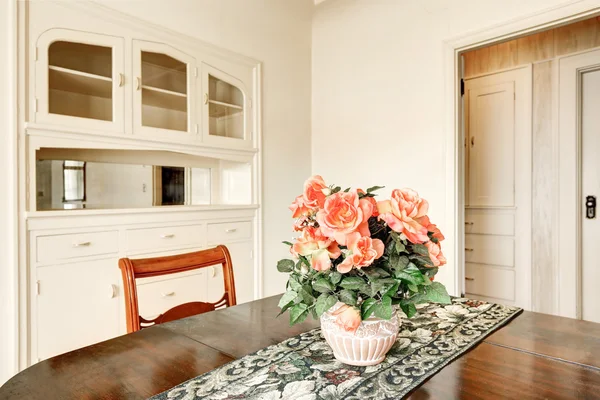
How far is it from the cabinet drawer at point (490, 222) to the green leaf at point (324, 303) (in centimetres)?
302

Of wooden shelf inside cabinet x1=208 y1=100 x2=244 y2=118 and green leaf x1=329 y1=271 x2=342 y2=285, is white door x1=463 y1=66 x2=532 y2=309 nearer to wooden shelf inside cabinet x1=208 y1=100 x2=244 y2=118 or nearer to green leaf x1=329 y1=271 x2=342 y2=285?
wooden shelf inside cabinet x1=208 y1=100 x2=244 y2=118

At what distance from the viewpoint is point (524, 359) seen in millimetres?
884

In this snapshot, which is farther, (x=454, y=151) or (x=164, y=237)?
(x=454, y=151)

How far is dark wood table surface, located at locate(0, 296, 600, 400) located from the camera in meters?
0.74

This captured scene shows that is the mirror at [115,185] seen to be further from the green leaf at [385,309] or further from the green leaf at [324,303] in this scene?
the green leaf at [385,309]

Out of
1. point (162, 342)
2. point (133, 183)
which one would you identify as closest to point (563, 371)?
point (162, 342)

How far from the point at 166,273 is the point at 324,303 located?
2.23 ft

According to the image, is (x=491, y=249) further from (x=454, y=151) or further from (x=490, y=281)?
(x=454, y=151)

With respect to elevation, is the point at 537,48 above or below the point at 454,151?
above

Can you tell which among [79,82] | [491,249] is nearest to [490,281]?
[491,249]

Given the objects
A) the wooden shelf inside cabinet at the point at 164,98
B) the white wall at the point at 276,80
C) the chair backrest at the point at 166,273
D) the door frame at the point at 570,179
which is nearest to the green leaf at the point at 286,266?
the chair backrest at the point at 166,273

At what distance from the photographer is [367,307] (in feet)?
2.57

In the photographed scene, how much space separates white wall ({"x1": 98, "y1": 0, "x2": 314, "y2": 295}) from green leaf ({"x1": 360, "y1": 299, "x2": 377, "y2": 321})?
2238 mm

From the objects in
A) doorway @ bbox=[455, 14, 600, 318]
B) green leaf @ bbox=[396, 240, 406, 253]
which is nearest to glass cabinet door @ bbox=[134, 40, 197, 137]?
green leaf @ bbox=[396, 240, 406, 253]
